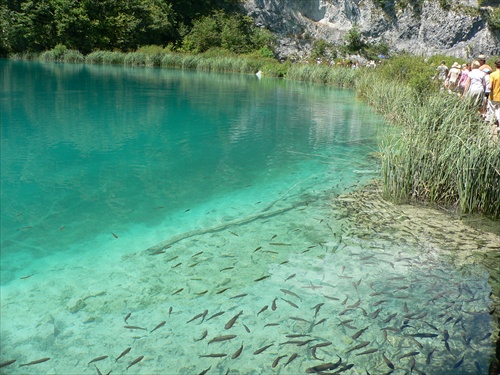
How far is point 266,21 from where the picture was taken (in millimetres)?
50562

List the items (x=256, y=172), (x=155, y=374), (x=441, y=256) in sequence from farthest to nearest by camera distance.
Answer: (x=256, y=172), (x=441, y=256), (x=155, y=374)

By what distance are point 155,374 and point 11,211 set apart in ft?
11.9

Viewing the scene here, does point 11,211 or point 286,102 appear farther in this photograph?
point 286,102

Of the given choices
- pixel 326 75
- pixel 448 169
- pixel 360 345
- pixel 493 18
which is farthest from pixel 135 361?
pixel 493 18

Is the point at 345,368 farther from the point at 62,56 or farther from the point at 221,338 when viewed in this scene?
the point at 62,56

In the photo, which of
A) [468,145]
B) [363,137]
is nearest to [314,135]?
[363,137]

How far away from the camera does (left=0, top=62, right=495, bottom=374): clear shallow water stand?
3447 mm

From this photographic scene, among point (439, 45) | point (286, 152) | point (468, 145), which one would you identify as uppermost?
point (439, 45)

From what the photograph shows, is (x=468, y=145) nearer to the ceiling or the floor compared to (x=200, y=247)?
nearer to the ceiling

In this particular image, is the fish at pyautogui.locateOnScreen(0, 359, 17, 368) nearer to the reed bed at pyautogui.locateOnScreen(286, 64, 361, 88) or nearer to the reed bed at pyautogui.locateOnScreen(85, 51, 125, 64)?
the reed bed at pyautogui.locateOnScreen(286, 64, 361, 88)

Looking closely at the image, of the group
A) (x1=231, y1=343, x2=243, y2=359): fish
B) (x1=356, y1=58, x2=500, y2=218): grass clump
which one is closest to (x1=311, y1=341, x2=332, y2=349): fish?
(x1=231, y1=343, x2=243, y2=359): fish

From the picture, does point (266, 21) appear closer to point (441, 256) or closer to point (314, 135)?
point (314, 135)

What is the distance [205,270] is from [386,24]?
5120 cm

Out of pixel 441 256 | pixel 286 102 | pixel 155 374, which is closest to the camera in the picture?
pixel 155 374
